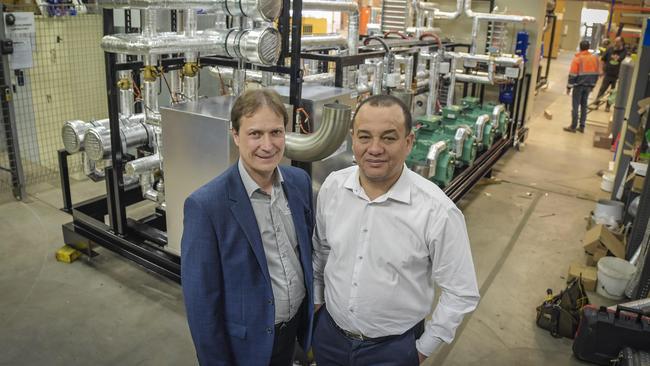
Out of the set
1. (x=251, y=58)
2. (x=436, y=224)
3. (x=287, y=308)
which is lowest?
(x=287, y=308)

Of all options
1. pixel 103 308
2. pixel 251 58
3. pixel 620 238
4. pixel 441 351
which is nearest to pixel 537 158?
pixel 620 238

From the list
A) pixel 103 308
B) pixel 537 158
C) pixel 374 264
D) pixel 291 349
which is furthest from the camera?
pixel 537 158

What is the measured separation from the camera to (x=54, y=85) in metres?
5.03

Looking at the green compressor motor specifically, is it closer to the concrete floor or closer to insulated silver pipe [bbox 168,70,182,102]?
the concrete floor

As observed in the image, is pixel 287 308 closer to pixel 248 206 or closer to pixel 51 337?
pixel 248 206

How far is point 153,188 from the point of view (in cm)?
335

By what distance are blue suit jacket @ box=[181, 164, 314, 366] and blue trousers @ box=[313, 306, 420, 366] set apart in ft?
0.82

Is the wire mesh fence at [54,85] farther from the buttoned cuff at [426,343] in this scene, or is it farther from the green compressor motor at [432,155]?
the buttoned cuff at [426,343]

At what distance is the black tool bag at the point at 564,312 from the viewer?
10.0ft

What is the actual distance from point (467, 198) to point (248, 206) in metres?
4.17

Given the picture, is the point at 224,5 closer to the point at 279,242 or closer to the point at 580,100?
the point at 279,242

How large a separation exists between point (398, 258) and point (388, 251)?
0.04 m

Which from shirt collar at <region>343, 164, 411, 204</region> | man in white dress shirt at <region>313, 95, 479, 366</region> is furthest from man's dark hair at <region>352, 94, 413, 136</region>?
shirt collar at <region>343, 164, 411, 204</region>

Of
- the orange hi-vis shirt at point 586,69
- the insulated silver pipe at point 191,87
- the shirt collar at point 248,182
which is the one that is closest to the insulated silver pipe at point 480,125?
the insulated silver pipe at point 191,87
